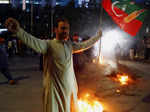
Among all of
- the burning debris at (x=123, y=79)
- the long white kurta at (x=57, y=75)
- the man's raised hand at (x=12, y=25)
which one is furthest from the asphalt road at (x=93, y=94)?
the man's raised hand at (x=12, y=25)

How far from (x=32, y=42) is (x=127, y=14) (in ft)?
10.6

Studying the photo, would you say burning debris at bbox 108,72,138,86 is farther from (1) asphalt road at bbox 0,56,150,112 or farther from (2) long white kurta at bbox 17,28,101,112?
(2) long white kurta at bbox 17,28,101,112

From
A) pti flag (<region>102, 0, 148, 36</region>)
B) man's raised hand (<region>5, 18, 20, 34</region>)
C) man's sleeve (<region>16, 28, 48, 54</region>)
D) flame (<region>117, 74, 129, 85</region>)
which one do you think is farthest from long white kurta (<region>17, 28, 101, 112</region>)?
flame (<region>117, 74, 129, 85</region>)

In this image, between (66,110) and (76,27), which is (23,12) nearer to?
(76,27)

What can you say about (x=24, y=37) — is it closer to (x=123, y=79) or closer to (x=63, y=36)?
(x=63, y=36)

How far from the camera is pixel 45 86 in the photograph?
305 centimetres

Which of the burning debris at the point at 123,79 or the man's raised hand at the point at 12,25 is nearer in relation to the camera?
the man's raised hand at the point at 12,25

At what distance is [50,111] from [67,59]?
0.77 metres

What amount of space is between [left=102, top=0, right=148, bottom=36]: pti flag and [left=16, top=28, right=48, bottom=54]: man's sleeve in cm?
265

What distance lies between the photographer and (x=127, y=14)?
5.16 metres

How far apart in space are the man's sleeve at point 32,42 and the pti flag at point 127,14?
2651 mm

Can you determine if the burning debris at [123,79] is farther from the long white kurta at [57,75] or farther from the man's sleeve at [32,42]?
the man's sleeve at [32,42]

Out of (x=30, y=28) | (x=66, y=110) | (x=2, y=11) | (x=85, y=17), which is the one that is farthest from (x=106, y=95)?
(x=2, y=11)

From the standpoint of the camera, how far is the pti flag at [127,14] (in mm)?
4855
